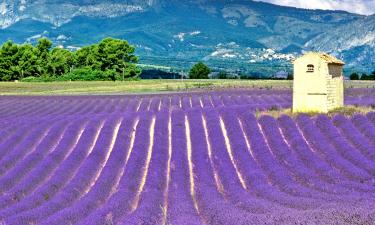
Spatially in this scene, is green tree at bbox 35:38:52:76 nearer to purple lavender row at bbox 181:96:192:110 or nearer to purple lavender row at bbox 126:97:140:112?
purple lavender row at bbox 126:97:140:112

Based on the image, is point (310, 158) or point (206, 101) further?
point (206, 101)

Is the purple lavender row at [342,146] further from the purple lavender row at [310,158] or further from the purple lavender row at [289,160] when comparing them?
the purple lavender row at [289,160]

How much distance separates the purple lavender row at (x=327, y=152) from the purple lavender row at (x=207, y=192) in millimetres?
4041

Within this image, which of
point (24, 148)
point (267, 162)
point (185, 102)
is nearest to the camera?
point (267, 162)

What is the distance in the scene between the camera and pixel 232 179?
2070 centimetres

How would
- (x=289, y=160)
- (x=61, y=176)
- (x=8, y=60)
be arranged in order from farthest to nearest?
(x=8, y=60), (x=289, y=160), (x=61, y=176)

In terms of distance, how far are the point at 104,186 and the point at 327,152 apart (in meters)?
8.65

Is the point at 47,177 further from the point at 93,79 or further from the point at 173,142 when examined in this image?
the point at 93,79

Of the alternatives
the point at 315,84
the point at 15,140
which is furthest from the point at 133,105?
the point at 15,140

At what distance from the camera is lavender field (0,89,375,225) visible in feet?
48.0

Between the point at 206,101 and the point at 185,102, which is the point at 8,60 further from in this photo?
the point at 206,101

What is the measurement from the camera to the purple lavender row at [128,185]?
47.2 ft

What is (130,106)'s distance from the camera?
4459 centimetres

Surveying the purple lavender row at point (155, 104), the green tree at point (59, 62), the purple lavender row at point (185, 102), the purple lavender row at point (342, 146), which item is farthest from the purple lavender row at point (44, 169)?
the green tree at point (59, 62)
